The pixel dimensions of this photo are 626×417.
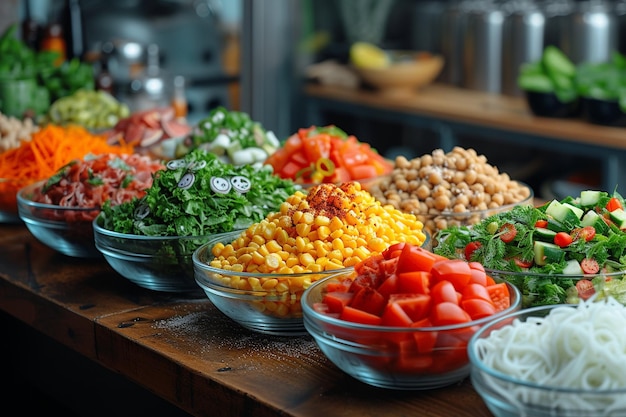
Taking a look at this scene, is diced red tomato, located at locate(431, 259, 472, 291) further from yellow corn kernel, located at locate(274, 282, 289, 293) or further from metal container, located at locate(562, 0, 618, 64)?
metal container, located at locate(562, 0, 618, 64)

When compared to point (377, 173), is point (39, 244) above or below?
below

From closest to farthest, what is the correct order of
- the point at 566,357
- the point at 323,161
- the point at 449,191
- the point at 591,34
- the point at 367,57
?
the point at 566,357 < the point at 449,191 < the point at 323,161 < the point at 591,34 < the point at 367,57

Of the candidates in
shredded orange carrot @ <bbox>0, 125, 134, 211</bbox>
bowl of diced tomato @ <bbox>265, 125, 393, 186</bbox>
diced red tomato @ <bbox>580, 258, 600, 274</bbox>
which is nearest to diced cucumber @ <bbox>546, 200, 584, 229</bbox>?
diced red tomato @ <bbox>580, 258, 600, 274</bbox>

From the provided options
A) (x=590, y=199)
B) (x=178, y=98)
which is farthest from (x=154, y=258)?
(x=178, y=98)

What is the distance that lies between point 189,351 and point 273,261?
241mm

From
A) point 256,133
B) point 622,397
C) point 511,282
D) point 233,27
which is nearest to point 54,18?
point 233,27

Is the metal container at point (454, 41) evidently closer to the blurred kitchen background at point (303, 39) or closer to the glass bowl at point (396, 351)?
the blurred kitchen background at point (303, 39)

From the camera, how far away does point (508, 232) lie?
1.73 metres

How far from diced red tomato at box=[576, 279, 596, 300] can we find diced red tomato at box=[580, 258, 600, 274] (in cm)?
4

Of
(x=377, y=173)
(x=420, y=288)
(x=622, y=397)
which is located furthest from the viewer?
(x=377, y=173)

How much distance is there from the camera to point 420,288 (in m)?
1.43

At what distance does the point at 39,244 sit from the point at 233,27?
144 inches

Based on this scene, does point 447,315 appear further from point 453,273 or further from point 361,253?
point 361,253

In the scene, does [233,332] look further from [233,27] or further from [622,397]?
[233,27]
